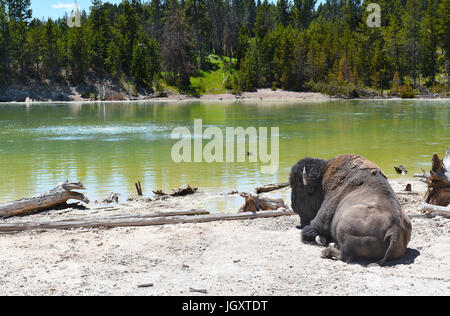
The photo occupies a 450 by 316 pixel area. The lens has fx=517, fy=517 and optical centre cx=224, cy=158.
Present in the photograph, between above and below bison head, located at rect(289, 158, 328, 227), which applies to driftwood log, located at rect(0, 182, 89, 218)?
below

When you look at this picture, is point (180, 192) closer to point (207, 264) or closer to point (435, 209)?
point (435, 209)

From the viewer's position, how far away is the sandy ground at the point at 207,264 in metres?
6.10

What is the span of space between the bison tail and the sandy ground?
0.20 meters

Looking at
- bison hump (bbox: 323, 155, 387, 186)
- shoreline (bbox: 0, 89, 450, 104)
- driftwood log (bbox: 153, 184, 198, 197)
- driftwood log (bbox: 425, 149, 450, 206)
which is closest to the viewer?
bison hump (bbox: 323, 155, 387, 186)

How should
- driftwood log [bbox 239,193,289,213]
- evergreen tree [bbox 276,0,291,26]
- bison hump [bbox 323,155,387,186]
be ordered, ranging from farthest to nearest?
evergreen tree [bbox 276,0,291,26], driftwood log [bbox 239,193,289,213], bison hump [bbox 323,155,387,186]

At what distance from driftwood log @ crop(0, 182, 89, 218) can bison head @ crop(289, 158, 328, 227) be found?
5712mm

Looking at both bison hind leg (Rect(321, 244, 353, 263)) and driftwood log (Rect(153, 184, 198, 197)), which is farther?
driftwood log (Rect(153, 184, 198, 197))

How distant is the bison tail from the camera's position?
22.3ft

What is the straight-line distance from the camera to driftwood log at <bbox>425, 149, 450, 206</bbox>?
34.0 feet

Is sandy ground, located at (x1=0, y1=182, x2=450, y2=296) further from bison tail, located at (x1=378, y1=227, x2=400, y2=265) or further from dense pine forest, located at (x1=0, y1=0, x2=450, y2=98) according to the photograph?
dense pine forest, located at (x1=0, y1=0, x2=450, y2=98)

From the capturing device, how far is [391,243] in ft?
22.2

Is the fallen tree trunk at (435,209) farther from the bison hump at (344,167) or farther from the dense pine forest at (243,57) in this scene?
the dense pine forest at (243,57)

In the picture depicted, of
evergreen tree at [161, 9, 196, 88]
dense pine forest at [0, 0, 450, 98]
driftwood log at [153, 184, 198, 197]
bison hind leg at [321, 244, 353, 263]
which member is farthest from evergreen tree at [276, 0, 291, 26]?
bison hind leg at [321, 244, 353, 263]

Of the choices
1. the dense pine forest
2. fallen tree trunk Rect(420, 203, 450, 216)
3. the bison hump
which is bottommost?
fallen tree trunk Rect(420, 203, 450, 216)
